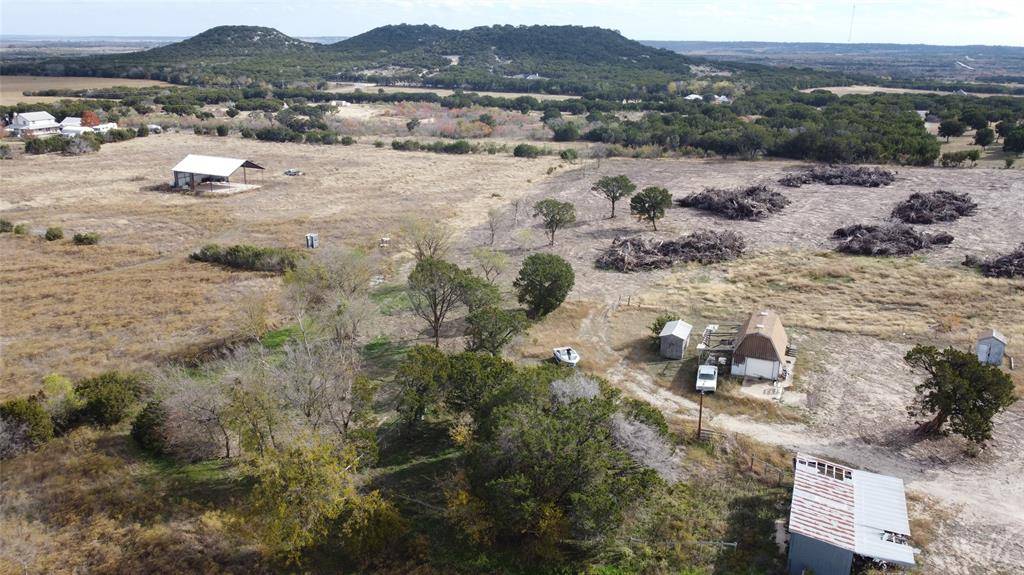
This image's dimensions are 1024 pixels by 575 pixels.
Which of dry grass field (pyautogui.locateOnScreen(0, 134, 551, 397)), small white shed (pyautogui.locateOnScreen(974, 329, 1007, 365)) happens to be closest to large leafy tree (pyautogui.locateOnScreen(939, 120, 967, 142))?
dry grass field (pyautogui.locateOnScreen(0, 134, 551, 397))

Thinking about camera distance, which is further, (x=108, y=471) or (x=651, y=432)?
(x=108, y=471)

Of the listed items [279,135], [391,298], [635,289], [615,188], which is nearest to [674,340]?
[635,289]

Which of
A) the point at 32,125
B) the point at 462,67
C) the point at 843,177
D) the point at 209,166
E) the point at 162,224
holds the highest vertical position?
the point at 462,67

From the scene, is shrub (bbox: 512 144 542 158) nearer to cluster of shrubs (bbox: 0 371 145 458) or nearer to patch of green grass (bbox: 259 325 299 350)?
patch of green grass (bbox: 259 325 299 350)

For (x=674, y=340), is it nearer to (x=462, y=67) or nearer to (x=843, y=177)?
(x=843, y=177)

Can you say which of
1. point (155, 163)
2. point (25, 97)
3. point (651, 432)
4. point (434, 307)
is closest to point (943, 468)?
point (651, 432)

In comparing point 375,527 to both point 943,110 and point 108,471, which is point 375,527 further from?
point 943,110
